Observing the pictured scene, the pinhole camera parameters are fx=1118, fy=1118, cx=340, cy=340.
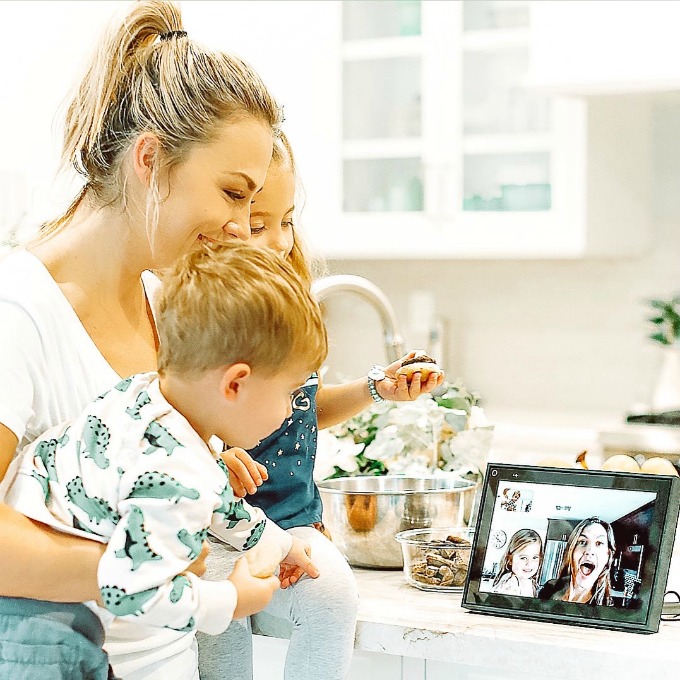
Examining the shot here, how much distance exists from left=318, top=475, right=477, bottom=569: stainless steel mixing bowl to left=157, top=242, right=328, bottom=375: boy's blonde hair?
0.43 meters

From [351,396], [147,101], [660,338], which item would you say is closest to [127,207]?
[147,101]

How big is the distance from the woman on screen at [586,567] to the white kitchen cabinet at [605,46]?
181cm

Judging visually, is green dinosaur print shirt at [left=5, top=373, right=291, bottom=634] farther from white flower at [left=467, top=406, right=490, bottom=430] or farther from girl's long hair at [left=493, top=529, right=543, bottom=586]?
white flower at [left=467, top=406, right=490, bottom=430]

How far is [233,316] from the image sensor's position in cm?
108

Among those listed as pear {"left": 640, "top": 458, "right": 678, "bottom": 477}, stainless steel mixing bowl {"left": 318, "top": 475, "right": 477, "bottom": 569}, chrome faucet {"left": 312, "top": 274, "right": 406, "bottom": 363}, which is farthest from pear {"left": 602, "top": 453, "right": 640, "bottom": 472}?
chrome faucet {"left": 312, "top": 274, "right": 406, "bottom": 363}

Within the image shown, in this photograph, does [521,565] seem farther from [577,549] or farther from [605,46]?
[605,46]

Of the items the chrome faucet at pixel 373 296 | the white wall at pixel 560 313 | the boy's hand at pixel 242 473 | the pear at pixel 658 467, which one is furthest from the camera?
the white wall at pixel 560 313

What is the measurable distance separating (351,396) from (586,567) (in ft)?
1.44

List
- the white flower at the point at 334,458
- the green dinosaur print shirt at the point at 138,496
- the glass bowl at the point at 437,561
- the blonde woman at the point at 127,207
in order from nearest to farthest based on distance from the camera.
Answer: the green dinosaur print shirt at the point at 138,496 → the blonde woman at the point at 127,207 → the glass bowl at the point at 437,561 → the white flower at the point at 334,458

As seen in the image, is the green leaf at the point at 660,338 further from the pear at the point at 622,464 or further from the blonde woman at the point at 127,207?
the blonde woman at the point at 127,207

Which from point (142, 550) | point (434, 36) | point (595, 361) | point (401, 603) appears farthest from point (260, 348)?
point (595, 361)

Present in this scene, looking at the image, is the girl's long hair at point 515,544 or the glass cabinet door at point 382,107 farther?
the glass cabinet door at point 382,107

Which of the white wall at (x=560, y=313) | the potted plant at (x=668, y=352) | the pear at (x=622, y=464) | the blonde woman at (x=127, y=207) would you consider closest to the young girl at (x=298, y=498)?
the blonde woman at (x=127, y=207)

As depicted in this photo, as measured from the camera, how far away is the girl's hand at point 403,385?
4.75 ft
